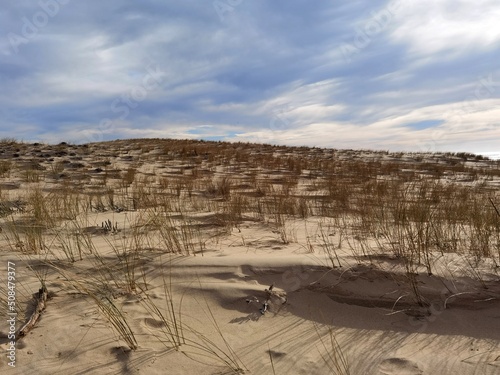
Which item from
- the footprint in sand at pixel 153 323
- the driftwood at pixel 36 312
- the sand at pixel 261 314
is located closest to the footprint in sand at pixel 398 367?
the sand at pixel 261 314

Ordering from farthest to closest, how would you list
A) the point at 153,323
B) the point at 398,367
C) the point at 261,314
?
the point at 261,314 < the point at 153,323 < the point at 398,367

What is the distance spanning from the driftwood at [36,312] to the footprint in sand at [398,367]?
6.17 ft

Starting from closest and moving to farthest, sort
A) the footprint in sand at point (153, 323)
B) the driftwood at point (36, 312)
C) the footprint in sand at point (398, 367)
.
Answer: the footprint in sand at point (398, 367) < the driftwood at point (36, 312) < the footprint in sand at point (153, 323)

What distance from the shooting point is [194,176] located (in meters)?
9.04

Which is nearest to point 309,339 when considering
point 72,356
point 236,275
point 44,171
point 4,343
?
point 236,275

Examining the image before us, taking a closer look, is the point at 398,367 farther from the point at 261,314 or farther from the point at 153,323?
the point at 153,323

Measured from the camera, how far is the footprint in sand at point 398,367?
5.30 feet

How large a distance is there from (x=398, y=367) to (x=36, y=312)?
2040 millimetres

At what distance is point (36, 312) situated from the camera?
201 cm

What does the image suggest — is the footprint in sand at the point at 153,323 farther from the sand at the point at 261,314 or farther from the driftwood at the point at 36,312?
the driftwood at the point at 36,312

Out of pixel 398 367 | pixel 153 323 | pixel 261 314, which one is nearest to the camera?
pixel 398 367

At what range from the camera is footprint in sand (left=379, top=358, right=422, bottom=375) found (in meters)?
1.62

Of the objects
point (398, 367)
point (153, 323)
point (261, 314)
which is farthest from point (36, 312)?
point (398, 367)

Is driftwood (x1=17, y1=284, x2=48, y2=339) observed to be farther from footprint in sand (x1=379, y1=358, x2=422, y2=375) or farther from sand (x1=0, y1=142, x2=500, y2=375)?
footprint in sand (x1=379, y1=358, x2=422, y2=375)
